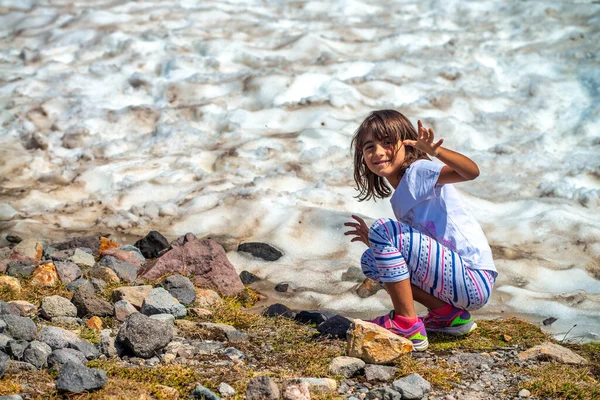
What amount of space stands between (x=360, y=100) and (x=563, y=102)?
2.35m

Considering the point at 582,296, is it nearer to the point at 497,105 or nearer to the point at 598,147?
the point at 598,147

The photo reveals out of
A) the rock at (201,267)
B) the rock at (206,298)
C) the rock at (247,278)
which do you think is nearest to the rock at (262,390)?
the rock at (206,298)

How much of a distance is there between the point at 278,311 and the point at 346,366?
107 cm

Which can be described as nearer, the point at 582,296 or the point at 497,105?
the point at 582,296

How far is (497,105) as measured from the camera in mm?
8891

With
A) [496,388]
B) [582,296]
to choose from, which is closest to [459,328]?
[496,388]

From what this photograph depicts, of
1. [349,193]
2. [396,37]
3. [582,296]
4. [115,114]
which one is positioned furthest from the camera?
[396,37]

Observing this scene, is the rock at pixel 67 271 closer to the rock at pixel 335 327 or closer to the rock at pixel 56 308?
the rock at pixel 56 308

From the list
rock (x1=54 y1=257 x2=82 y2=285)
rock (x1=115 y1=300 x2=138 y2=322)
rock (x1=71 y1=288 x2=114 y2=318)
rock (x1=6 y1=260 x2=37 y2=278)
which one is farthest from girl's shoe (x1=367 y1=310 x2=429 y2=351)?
rock (x1=6 y1=260 x2=37 y2=278)

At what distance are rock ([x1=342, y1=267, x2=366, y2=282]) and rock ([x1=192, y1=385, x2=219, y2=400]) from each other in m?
2.27

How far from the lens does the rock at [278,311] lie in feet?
15.3

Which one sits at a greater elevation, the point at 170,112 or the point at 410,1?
the point at 410,1

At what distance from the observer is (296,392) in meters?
3.30

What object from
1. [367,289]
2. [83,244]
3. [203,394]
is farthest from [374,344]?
[83,244]
